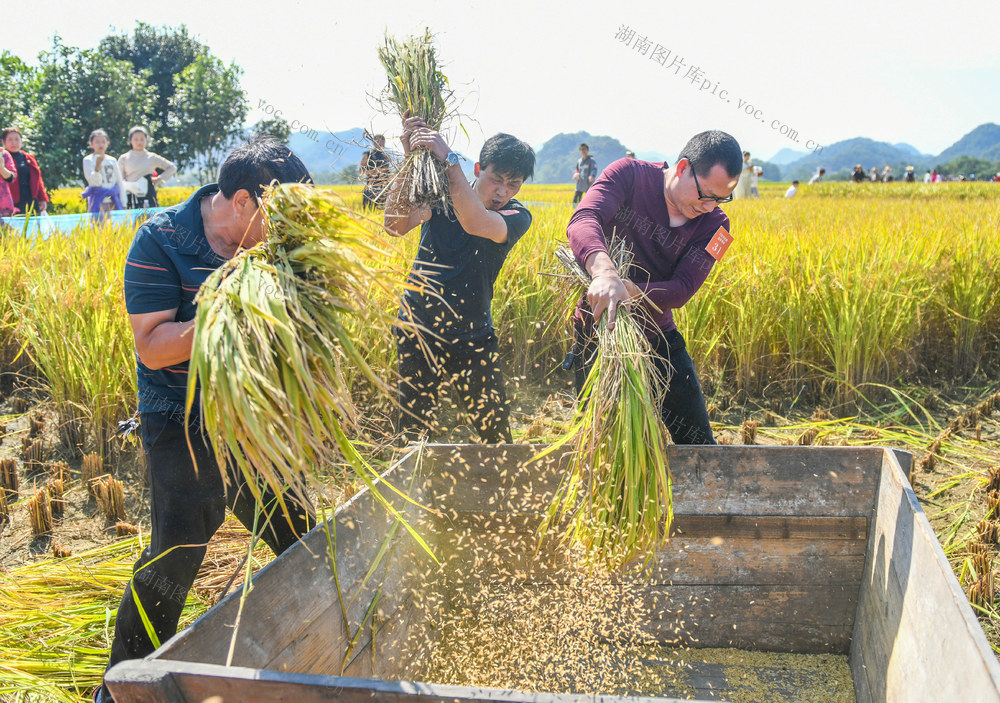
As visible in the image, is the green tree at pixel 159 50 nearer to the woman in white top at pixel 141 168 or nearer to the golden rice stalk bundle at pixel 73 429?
the woman in white top at pixel 141 168

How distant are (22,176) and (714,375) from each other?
7504 millimetres

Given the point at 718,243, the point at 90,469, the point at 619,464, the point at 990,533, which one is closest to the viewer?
the point at 619,464

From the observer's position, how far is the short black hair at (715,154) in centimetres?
228

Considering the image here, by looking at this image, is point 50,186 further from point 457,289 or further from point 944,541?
point 944,541

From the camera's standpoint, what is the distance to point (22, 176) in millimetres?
7137

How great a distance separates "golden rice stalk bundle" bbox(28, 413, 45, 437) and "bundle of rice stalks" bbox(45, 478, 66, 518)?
803 mm

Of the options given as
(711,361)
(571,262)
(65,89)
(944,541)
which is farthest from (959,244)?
(65,89)

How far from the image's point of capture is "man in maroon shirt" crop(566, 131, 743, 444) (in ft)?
7.69

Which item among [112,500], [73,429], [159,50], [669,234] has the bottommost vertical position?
[112,500]

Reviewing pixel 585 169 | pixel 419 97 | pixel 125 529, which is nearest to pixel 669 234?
pixel 419 97

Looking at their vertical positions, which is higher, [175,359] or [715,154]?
[715,154]

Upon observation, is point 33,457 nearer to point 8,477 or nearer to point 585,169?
point 8,477

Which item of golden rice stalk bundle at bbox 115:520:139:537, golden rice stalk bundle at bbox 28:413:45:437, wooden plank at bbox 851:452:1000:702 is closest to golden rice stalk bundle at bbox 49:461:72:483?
golden rice stalk bundle at bbox 28:413:45:437

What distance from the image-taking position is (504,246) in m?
2.69
